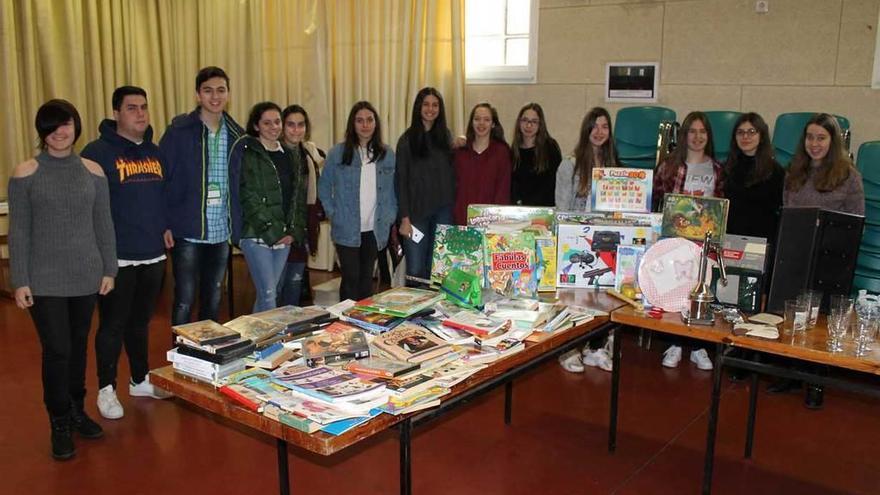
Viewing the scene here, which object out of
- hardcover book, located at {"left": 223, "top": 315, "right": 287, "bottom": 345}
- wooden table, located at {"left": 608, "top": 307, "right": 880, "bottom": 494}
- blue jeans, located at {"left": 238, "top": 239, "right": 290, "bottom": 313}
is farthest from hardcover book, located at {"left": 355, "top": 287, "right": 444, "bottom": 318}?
blue jeans, located at {"left": 238, "top": 239, "right": 290, "bottom": 313}

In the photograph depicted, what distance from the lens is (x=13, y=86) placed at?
20.2 feet

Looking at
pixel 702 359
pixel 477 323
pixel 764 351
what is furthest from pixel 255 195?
pixel 702 359

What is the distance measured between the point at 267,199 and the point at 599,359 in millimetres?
2155

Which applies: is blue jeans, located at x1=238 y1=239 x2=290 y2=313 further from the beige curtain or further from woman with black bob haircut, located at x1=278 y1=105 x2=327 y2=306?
the beige curtain

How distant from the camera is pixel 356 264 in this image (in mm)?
4395

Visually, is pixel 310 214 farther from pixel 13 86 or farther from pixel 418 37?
pixel 13 86

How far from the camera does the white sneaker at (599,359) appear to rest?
433 centimetres

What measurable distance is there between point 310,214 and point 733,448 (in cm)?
282

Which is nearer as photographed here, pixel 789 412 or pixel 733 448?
pixel 733 448

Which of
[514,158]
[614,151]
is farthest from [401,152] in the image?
[614,151]

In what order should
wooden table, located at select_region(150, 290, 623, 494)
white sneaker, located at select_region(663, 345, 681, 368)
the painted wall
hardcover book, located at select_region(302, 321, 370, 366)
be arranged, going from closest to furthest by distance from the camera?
wooden table, located at select_region(150, 290, 623, 494)
hardcover book, located at select_region(302, 321, 370, 366)
white sneaker, located at select_region(663, 345, 681, 368)
the painted wall

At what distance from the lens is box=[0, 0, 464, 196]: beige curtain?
613cm

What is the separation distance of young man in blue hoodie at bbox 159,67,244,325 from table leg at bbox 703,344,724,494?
2.49m

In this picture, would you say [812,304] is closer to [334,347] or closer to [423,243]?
[334,347]
